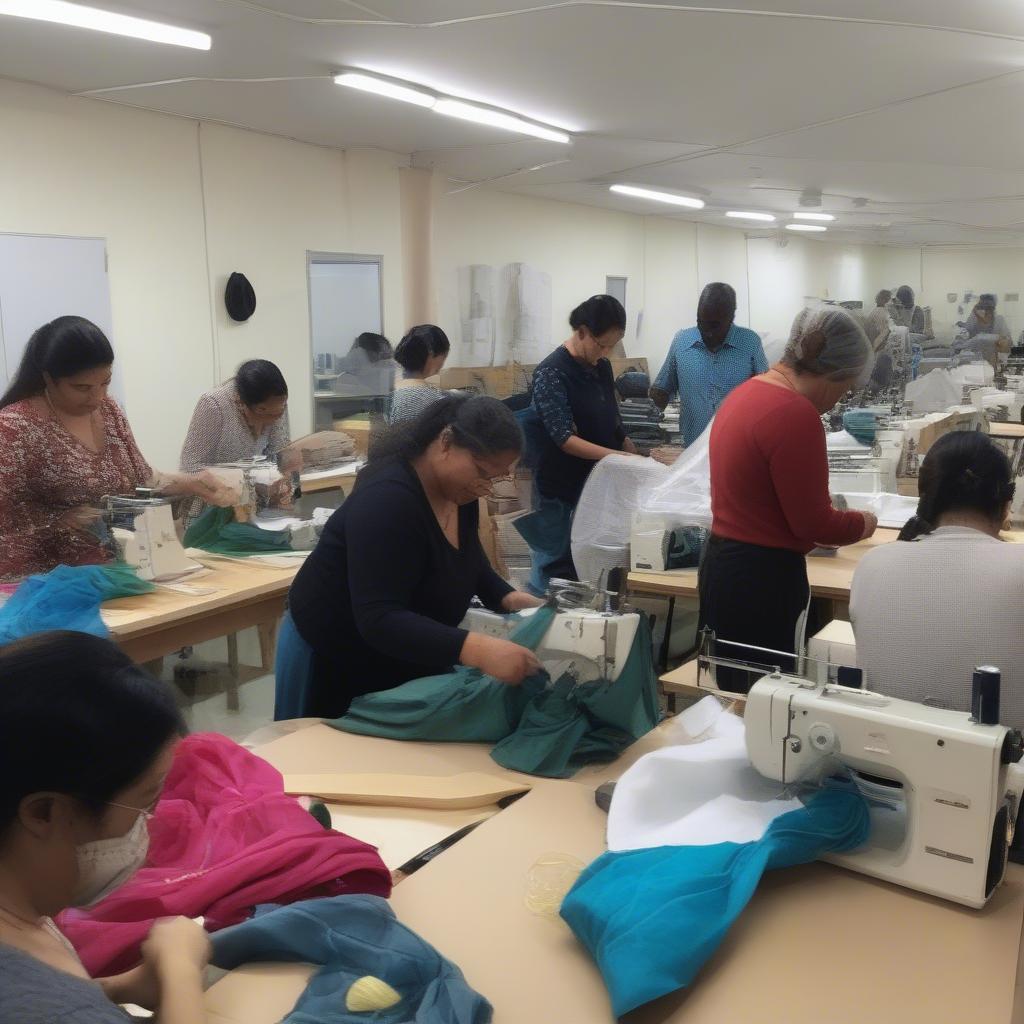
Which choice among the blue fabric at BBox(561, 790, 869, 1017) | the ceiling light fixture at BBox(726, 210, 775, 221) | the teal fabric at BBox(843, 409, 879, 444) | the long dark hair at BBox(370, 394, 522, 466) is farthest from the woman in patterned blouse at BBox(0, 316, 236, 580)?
the ceiling light fixture at BBox(726, 210, 775, 221)

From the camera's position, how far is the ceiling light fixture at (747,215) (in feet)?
30.2

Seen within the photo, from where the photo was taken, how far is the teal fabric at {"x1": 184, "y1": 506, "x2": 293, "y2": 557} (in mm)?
3471

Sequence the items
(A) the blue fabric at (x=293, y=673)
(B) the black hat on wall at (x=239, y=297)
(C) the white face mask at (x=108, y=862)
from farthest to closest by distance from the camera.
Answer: (B) the black hat on wall at (x=239, y=297) < (A) the blue fabric at (x=293, y=673) < (C) the white face mask at (x=108, y=862)

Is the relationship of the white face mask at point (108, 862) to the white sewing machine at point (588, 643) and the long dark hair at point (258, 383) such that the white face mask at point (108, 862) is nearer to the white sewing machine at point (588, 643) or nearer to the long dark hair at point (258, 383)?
the white sewing machine at point (588, 643)

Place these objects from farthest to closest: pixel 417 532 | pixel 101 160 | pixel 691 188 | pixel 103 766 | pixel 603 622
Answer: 1. pixel 691 188
2. pixel 101 160
3. pixel 417 532
4. pixel 603 622
5. pixel 103 766

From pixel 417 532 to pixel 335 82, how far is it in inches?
132

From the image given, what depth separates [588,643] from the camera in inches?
71.8

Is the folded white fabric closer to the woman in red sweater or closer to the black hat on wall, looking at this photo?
the woman in red sweater

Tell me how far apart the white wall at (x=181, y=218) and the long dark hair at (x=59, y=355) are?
90.6 inches

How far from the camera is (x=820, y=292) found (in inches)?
365

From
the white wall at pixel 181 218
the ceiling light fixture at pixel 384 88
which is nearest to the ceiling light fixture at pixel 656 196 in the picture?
the white wall at pixel 181 218

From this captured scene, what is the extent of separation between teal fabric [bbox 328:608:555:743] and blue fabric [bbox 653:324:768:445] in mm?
2697

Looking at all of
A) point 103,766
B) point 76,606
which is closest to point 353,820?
point 103,766

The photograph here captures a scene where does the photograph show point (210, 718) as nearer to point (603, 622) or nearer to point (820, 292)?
point (603, 622)
